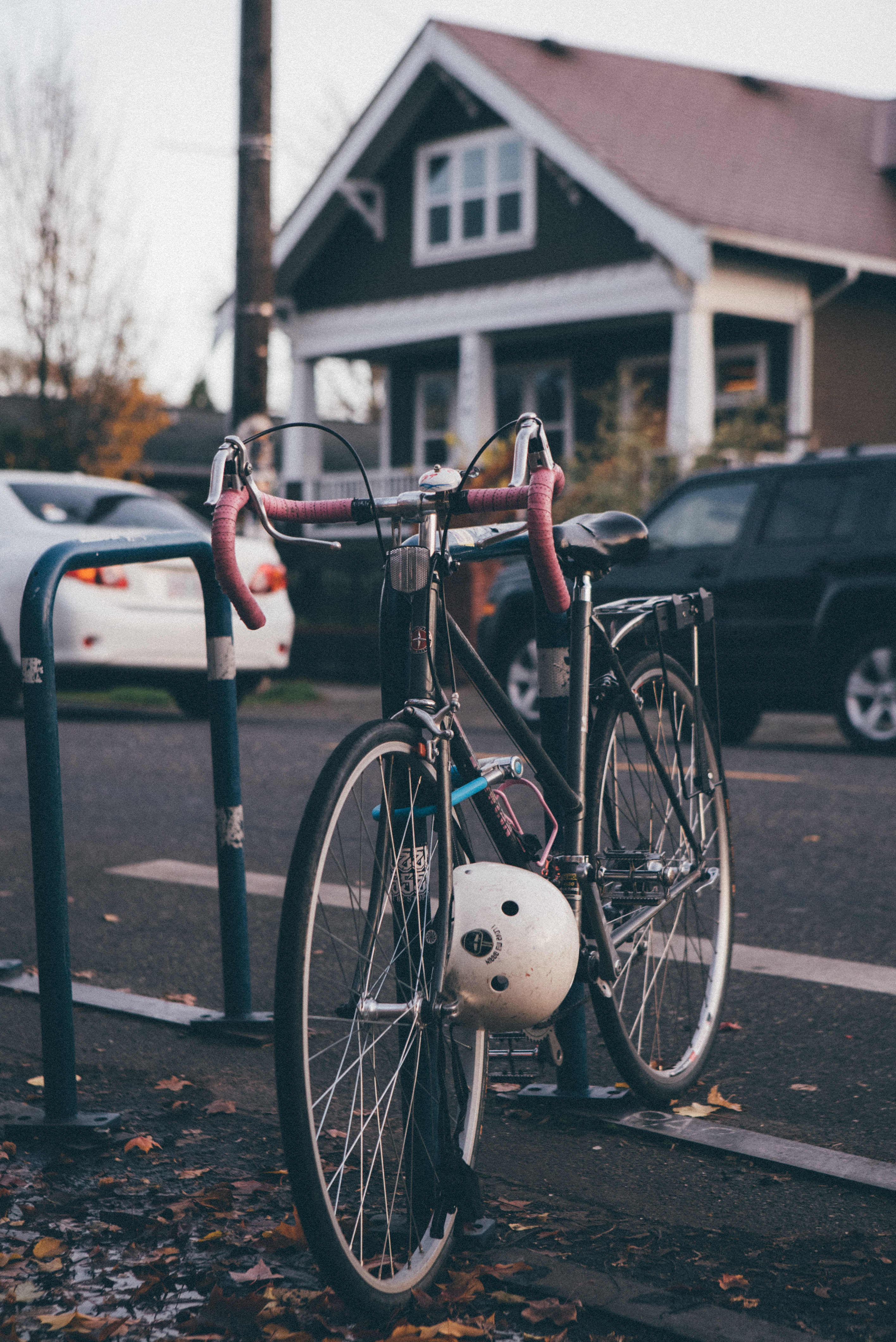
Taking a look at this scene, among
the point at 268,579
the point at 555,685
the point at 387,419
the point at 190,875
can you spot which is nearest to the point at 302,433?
the point at 387,419

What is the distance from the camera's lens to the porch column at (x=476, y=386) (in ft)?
73.9

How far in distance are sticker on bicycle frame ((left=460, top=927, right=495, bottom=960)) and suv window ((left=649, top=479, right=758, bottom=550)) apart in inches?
323

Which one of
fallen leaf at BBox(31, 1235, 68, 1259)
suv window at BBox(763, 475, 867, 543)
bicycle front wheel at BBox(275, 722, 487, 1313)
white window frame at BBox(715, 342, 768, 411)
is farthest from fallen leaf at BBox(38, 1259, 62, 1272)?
white window frame at BBox(715, 342, 768, 411)

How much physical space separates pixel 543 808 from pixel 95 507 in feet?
27.0

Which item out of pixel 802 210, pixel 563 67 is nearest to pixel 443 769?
pixel 802 210

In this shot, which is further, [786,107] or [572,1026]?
[786,107]

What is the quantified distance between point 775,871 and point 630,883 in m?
2.82

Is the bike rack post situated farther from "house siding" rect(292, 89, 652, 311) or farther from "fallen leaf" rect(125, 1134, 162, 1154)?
"house siding" rect(292, 89, 652, 311)

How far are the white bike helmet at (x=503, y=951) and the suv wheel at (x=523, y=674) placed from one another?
8402mm

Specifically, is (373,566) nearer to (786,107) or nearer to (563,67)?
(563,67)

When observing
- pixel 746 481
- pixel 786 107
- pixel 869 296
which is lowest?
pixel 746 481

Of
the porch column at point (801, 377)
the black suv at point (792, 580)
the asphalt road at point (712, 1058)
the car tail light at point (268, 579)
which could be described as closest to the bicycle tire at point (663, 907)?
the asphalt road at point (712, 1058)

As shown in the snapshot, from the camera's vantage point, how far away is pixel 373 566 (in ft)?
55.8

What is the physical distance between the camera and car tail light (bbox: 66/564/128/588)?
10289 mm
